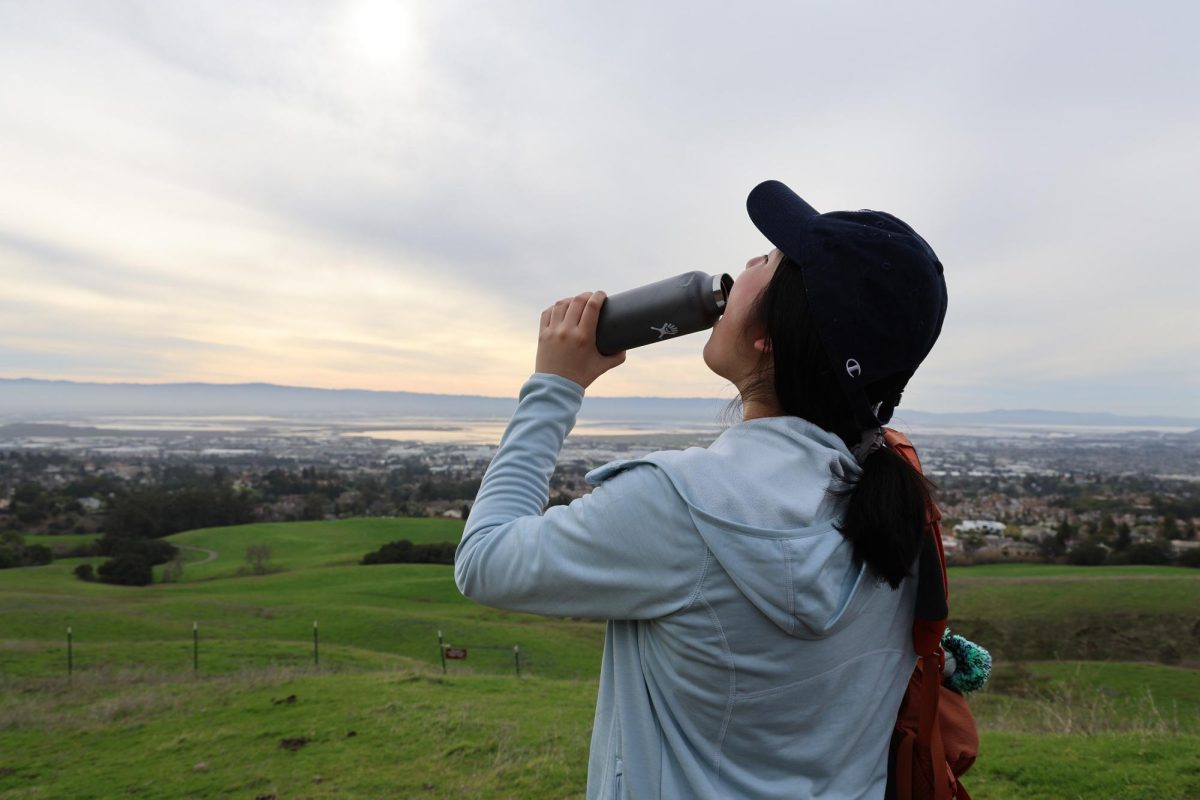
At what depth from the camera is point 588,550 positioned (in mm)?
1046

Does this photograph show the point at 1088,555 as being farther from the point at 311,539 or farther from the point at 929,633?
the point at 311,539

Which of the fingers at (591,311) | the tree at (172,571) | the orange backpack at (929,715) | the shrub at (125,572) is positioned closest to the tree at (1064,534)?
the orange backpack at (929,715)

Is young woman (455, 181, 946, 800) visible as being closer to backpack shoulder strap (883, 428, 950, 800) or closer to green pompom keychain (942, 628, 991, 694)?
backpack shoulder strap (883, 428, 950, 800)

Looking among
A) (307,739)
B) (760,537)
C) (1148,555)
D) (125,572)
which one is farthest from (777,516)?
(125,572)

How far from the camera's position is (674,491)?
1020mm

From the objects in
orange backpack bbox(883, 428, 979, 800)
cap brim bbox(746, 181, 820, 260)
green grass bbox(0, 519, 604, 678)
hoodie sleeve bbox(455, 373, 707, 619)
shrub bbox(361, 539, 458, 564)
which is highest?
cap brim bbox(746, 181, 820, 260)

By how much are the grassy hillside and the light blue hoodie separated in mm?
4873

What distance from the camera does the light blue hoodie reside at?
39.9 inches

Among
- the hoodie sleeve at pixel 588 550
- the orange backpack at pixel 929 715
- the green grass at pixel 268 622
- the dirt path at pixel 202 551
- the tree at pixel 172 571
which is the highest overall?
the hoodie sleeve at pixel 588 550

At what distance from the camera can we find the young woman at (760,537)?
102 cm

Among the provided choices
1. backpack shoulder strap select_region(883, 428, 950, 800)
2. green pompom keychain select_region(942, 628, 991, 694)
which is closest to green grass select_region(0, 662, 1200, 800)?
green pompom keychain select_region(942, 628, 991, 694)

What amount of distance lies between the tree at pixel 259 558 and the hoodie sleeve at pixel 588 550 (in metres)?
38.0

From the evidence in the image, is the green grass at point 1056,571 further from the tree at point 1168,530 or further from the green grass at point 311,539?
the green grass at point 311,539

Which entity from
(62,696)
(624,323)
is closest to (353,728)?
(62,696)
